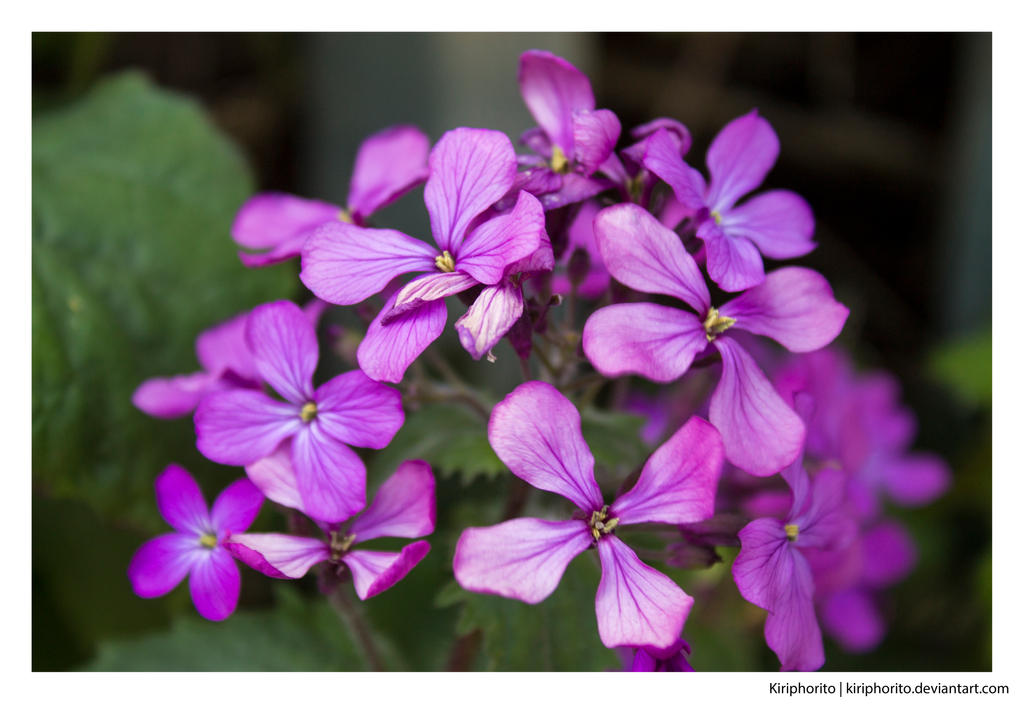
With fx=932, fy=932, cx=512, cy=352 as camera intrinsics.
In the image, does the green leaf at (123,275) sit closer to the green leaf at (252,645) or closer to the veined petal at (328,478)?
the green leaf at (252,645)

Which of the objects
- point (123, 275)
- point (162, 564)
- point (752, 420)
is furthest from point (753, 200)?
point (123, 275)

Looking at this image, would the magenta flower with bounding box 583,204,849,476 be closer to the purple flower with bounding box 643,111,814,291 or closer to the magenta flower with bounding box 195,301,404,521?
the purple flower with bounding box 643,111,814,291

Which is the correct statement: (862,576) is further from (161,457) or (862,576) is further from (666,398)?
(161,457)

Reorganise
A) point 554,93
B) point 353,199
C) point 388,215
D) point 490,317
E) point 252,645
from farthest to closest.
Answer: point 388,215 < point 252,645 < point 353,199 < point 554,93 < point 490,317

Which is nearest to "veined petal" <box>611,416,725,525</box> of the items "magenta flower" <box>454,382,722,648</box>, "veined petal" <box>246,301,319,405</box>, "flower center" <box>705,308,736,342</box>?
"magenta flower" <box>454,382,722,648</box>

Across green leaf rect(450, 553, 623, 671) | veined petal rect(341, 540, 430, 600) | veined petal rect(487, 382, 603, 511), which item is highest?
veined petal rect(487, 382, 603, 511)

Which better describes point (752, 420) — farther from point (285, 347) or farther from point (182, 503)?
point (182, 503)

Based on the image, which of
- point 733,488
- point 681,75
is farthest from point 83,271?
point 681,75
